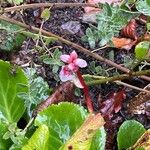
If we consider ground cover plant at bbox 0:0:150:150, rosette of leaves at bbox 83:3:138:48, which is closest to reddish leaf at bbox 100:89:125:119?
ground cover plant at bbox 0:0:150:150

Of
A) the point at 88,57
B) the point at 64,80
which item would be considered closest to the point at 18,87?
the point at 64,80

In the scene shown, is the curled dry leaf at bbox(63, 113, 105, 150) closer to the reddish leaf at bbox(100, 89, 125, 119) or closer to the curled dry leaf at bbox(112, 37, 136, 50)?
the reddish leaf at bbox(100, 89, 125, 119)

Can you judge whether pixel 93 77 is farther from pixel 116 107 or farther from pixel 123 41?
pixel 123 41

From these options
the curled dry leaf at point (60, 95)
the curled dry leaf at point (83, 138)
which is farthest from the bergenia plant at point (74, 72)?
the curled dry leaf at point (83, 138)

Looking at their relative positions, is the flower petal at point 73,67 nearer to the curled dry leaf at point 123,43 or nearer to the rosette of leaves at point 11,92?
the rosette of leaves at point 11,92

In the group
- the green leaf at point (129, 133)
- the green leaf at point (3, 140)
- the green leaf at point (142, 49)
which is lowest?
the green leaf at point (129, 133)

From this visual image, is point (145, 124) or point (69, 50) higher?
point (69, 50)

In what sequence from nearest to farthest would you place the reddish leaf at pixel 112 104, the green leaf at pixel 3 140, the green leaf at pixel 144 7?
1. the green leaf at pixel 144 7
2. the green leaf at pixel 3 140
3. the reddish leaf at pixel 112 104
